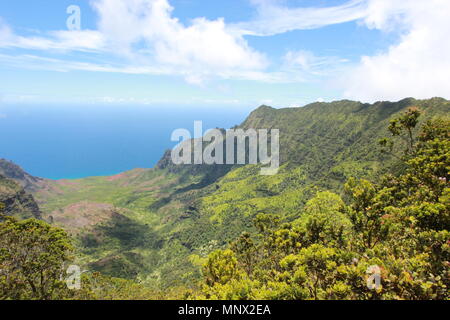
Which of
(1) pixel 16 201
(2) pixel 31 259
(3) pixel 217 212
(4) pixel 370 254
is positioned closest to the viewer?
(4) pixel 370 254

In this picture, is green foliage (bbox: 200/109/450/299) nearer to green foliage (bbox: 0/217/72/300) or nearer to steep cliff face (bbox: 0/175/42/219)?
green foliage (bbox: 0/217/72/300)

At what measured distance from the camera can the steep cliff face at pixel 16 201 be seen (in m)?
129

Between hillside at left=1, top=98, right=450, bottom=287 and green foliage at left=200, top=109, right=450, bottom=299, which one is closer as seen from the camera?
green foliage at left=200, top=109, right=450, bottom=299

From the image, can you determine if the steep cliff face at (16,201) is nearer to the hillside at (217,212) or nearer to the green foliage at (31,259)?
the hillside at (217,212)

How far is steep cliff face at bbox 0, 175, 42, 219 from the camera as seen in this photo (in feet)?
424

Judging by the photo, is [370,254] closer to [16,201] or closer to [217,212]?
[217,212]

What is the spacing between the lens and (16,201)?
135375 mm

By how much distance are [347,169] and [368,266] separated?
459 feet

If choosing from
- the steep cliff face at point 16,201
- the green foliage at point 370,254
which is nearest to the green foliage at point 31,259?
the green foliage at point 370,254

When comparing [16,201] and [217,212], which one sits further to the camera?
[217,212]

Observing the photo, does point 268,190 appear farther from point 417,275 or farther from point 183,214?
point 417,275

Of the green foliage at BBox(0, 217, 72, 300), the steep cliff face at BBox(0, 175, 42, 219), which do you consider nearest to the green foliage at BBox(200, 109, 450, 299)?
the green foliage at BBox(0, 217, 72, 300)

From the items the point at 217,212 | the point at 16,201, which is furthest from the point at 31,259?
the point at 16,201
